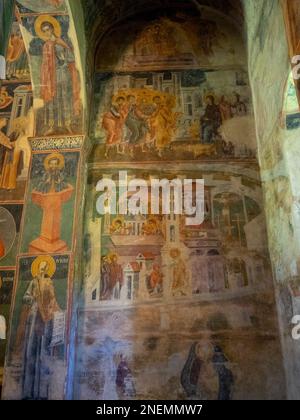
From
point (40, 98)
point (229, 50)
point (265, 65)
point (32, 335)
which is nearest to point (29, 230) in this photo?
point (32, 335)

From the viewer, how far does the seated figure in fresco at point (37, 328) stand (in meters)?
6.21

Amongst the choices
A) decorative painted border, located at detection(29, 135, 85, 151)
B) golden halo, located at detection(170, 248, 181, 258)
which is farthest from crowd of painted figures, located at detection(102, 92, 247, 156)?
golden halo, located at detection(170, 248, 181, 258)

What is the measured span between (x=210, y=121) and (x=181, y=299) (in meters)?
3.54

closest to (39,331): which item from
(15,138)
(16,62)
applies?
(15,138)

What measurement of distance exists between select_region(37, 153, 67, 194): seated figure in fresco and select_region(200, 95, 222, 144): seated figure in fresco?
9.04 ft

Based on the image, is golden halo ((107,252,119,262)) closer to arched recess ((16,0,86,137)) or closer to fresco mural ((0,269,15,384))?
fresco mural ((0,269,15,384))

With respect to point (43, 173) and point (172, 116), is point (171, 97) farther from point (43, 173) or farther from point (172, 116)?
point (43, 173)

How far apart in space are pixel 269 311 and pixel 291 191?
1.98 metres

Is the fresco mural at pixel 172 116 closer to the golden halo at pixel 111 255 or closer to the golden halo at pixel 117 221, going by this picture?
the golden halo at pixel 117 221

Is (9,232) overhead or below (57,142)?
below

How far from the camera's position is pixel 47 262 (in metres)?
6.91
